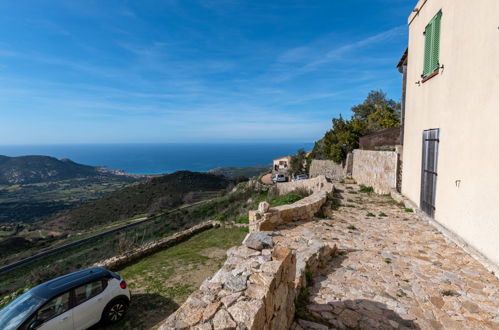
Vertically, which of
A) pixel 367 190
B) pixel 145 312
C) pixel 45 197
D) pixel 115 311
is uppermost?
pixel 367 190

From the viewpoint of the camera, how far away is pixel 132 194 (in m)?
41.1

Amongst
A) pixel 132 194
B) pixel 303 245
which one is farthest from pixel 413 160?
pixel 132 194

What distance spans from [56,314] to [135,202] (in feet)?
119

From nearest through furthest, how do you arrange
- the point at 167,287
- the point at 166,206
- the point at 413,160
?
the point at 167,287, the point at 413,160, the point at 166,206

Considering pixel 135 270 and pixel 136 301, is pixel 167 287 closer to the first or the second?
pixel 136 301

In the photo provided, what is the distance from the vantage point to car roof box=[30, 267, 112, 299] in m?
5.11

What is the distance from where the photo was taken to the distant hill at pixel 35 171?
365 feet

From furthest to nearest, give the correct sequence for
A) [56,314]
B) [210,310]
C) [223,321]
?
1. [56,314]
2. [210,310]
3. [223,321]

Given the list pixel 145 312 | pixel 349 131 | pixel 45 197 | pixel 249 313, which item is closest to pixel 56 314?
pixel 145 312

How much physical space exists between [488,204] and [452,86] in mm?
3264

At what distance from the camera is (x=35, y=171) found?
4572 inches

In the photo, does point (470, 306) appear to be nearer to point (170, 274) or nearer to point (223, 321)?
point (223, 321)

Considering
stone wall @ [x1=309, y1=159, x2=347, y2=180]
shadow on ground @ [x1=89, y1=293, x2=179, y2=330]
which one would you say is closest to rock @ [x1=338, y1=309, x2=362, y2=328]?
shadow on ground @ [x1=89, y1=293, x2=179, y2=330]

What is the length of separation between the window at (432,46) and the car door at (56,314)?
11.1 metres
